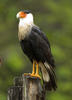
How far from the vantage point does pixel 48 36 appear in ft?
46.8

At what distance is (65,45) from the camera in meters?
14.9

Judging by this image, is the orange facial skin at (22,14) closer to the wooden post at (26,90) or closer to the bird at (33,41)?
the bird at (33,41)

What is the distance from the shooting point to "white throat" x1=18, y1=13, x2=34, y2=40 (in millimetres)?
8219

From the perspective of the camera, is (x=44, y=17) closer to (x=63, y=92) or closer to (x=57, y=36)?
(x=57, y=36)

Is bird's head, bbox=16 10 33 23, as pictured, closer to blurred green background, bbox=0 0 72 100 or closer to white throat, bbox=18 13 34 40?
white throat, bbox=18 13 34 40

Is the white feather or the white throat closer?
the white feather

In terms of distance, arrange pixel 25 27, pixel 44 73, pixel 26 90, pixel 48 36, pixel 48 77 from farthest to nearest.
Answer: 1. pixel 48 36
2. pixel 25 27
3. pixel 44 73
4. pixel 48 77
5. pixel 26 90

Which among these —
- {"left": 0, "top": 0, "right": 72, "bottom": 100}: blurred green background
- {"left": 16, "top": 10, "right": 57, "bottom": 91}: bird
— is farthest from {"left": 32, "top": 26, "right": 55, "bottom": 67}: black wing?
{"left": 0, "top": 0, "right": 72, "bottom": 100}: blurred green background

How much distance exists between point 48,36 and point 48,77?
6.46 meters

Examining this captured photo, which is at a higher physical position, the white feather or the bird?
the bird

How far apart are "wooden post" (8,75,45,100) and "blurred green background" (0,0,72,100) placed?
263 inches

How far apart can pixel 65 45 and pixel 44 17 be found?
88 cm

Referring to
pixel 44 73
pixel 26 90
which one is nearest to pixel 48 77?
pixel 44 73

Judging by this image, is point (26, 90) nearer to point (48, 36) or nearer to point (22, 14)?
point (22, 14)
